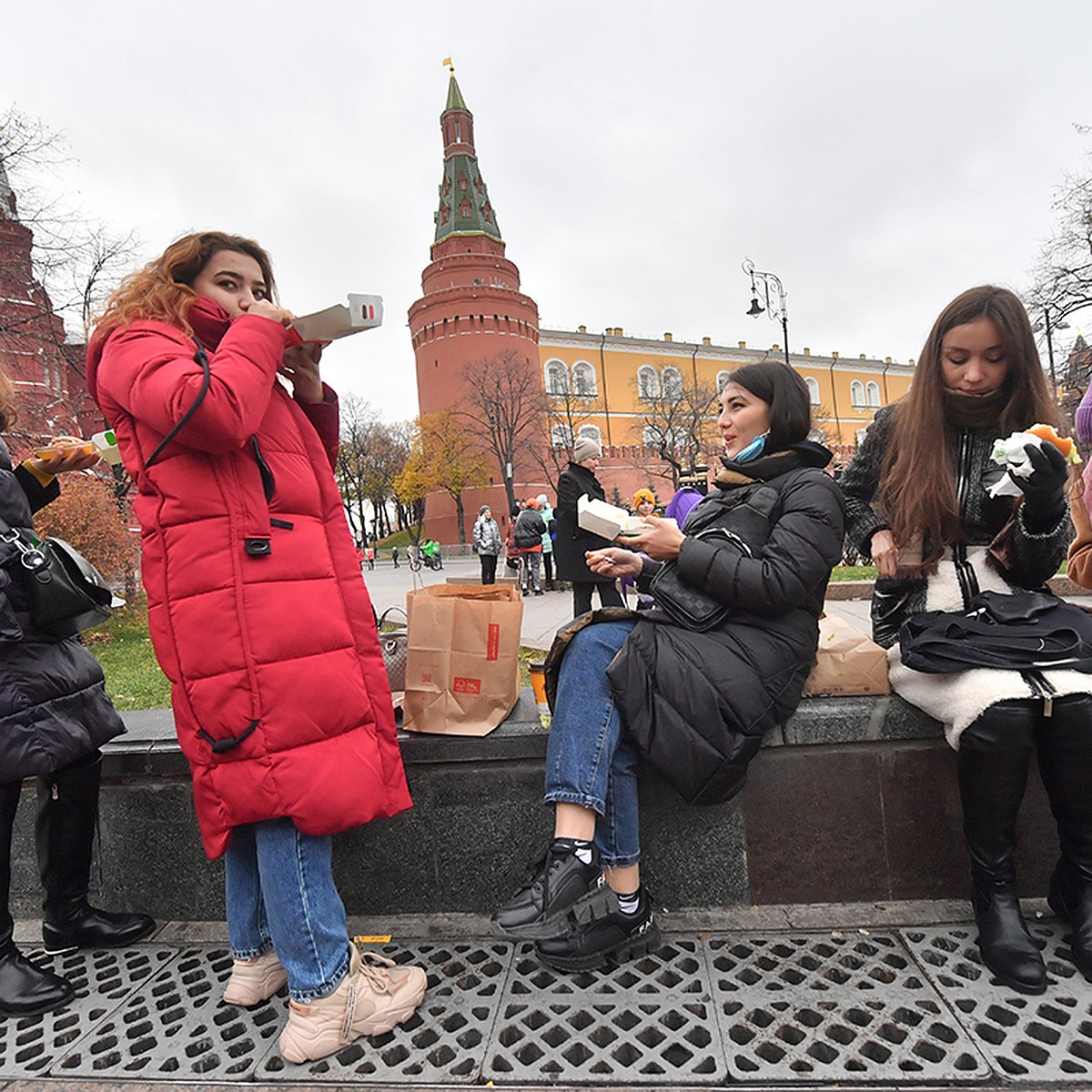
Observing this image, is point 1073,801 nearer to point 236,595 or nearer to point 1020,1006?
point 1020,1006

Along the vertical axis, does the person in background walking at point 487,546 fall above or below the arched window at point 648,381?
below

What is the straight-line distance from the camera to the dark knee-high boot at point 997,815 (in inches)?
79.0

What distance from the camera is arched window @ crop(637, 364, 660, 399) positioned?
6919cm

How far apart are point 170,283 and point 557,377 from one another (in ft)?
214

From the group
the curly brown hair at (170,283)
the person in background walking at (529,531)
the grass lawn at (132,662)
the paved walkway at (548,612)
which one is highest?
the curly brown hair at (170,283)

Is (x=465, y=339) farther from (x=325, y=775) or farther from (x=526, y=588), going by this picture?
→ (x=325, y=775)

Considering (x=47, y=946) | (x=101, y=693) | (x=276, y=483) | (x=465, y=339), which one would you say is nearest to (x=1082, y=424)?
(x=276, y=483)

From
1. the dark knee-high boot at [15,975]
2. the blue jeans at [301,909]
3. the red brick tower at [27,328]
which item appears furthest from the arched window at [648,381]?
the blue jeans at [301,909]

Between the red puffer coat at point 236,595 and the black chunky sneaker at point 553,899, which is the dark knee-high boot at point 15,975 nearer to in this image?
the red puffer coat at point 236,595

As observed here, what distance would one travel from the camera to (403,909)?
258 centimetres

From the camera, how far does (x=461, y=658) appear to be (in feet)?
7.93

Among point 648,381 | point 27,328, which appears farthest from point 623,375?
point 27,328

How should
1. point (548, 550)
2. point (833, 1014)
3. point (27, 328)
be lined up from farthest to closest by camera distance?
point (27, 328) < point (548, 550) < point (833, 1014)

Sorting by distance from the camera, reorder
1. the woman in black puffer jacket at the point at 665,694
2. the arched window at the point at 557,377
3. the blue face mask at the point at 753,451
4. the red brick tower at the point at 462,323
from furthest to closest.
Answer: the arched window at the point at 557,377, the red brick tower at the point at 462,323, the blue face mask at the point at 753,451, the woman in black puffer jacket at the point at 665,694
